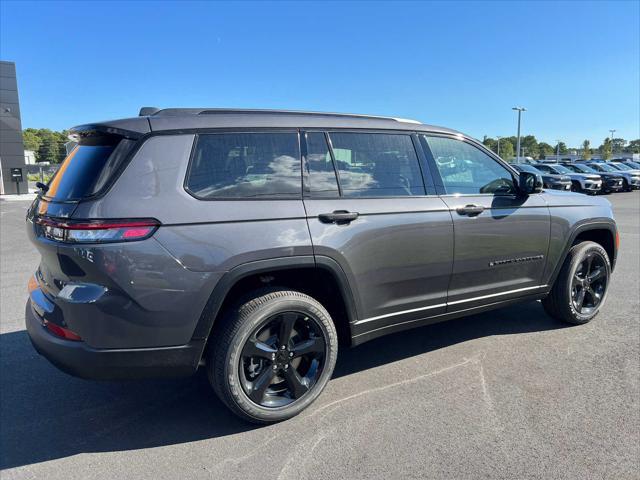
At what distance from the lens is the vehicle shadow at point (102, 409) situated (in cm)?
277

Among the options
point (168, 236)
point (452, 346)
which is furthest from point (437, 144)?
point (168, 236)

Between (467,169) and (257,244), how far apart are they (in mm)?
2018

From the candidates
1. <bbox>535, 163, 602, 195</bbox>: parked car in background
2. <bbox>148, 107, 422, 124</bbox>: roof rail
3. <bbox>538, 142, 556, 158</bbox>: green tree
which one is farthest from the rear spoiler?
<bbox>538, 142, 556, 158</bbox>: green tree

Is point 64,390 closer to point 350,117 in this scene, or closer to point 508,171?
point 350,117

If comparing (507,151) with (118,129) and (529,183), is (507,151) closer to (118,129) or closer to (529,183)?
(529,183)

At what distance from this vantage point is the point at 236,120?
290cm

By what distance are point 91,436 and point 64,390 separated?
0.74 metres

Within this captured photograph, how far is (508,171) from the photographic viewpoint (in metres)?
4.06

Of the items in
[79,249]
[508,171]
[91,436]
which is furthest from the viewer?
[508,171]

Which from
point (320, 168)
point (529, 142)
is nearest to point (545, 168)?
point (320, 168)

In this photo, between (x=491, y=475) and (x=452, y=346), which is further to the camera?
(x=452, y=346)

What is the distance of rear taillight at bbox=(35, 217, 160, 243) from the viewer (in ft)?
7.96

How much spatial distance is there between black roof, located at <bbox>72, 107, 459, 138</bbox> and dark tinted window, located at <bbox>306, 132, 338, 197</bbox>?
11 centimetres

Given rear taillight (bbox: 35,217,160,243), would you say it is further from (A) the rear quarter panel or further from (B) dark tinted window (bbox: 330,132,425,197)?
(B) dark tinted window (bbox: 330,132,425,197)
